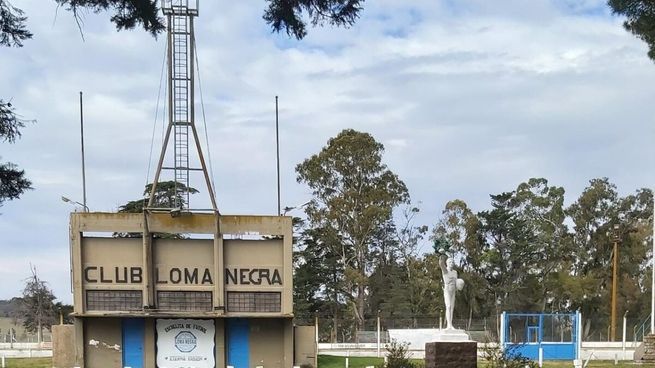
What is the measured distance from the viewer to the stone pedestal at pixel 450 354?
557 inches

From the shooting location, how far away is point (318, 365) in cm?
2752

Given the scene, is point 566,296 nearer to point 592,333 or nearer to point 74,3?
point 592,333

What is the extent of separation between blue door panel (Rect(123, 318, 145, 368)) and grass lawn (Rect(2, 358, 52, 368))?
10.0 ft

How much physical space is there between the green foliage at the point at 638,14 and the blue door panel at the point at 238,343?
1871 cm

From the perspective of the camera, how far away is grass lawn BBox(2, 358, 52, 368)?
26.7 meters

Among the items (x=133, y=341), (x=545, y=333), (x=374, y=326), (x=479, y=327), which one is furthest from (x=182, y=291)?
(x=374, y=326)

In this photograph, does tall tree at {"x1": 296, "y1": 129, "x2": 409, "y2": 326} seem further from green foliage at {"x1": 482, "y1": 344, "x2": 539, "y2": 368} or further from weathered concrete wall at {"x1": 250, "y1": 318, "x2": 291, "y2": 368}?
green foliage at {"x1": 482, "y1": 344, "x2": 539, "y2": 368}

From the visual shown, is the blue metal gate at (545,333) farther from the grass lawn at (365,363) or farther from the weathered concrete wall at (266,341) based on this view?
the weathered concrete wall at (266,341)

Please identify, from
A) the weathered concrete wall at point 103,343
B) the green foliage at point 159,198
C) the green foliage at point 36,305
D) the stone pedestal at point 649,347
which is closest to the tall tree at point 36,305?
the green foliage at point 36,305

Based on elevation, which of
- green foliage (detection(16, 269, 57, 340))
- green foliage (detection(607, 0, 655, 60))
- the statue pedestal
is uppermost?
green foliage (detection(607, 0, 655, 60))

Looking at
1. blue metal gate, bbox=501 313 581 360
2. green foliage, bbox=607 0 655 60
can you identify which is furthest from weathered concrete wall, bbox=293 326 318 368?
green foliage, bbox=607 0 655 60

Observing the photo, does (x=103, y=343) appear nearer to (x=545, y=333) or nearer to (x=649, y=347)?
(x=545, y=333)

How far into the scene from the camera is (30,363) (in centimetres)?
2833

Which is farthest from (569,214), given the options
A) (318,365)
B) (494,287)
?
(318,365)
